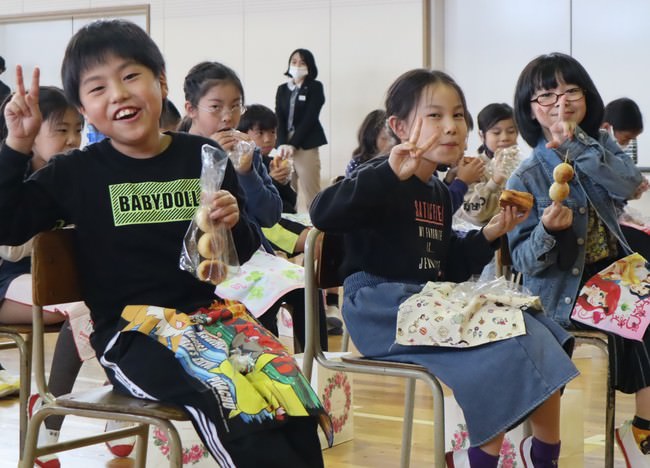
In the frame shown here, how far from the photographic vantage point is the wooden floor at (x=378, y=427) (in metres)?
2.69

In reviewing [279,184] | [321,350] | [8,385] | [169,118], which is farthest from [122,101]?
[279,184]

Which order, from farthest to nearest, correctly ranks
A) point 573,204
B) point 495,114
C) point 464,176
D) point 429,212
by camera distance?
point 495,114 → point 464,176 → point 573,204 → point 429,212

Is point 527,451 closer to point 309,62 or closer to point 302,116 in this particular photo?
point 302,116

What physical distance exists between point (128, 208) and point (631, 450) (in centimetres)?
135

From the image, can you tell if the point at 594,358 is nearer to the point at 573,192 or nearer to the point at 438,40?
the point at 573,192

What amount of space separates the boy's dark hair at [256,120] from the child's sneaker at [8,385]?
57.3 inches

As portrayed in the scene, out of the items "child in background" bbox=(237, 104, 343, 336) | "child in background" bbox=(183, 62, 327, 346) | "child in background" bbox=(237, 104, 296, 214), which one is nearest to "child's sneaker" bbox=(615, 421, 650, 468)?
"child in background" bbox=(183, 62, 327, 346)

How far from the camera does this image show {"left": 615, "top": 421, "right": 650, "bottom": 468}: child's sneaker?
2.22m

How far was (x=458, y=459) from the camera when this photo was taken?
1.86 metres

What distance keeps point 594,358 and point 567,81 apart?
2157mm

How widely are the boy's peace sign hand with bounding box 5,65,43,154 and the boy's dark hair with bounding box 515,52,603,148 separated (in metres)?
1.35

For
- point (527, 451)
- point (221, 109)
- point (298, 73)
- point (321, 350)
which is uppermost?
point (298, 73)

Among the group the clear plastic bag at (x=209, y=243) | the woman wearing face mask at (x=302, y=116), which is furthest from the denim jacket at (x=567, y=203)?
the woman wearing face mask at (x=302, y=116)

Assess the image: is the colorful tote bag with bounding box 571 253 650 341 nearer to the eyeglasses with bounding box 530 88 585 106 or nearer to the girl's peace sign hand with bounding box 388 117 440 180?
the eyeglasses with bounding box 530 88 585 106
